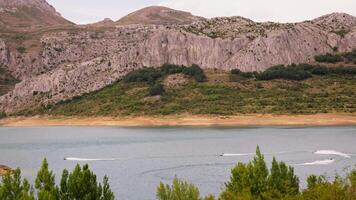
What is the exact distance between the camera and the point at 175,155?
99812 mm

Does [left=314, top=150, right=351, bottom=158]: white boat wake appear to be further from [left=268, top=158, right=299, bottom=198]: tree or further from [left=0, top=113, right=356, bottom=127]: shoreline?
[left=0, top=113, right=356, bottom=127]: shoreline

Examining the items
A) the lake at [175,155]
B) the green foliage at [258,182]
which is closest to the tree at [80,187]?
the green foliage at [258,182]

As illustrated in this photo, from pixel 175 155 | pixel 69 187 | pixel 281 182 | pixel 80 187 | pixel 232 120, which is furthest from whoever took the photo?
pixel 232 120

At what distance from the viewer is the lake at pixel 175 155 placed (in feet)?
241

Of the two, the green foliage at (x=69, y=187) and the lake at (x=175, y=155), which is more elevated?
the green foliage at (x=69, y=187)

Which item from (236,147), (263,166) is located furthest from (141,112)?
(263,166)

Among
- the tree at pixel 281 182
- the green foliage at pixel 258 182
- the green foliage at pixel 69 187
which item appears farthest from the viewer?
the tree at pixel 281 182

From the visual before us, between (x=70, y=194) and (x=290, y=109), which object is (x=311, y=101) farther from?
(x=70, y=194)

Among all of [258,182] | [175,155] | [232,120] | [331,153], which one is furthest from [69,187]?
[232,120]

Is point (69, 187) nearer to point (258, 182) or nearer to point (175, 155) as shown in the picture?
point (258, 182)

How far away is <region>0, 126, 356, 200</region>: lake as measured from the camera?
73.6 meters

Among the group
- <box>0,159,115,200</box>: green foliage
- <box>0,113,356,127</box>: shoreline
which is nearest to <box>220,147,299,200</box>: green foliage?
<box>0,159,115,200</box>: green foliage

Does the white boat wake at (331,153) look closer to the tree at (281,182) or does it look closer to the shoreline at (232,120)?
the tree at (281,182)

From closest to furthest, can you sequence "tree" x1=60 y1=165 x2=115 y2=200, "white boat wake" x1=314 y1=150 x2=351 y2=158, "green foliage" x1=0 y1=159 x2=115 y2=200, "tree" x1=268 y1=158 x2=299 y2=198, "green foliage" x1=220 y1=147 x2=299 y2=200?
1. "green foliage" x1=0 y1=159 x2=115 y2=200
2. "tree" x1=60 y1=165 x2=115 y2=200
3. "green foliage" x1=220 y1=147 x2=299 y2=200
4. "tree" x1=268 y1=158 x2=299 y2=198
5. "white boat wake" x1=314 y1=150 x2=351 y2=158
